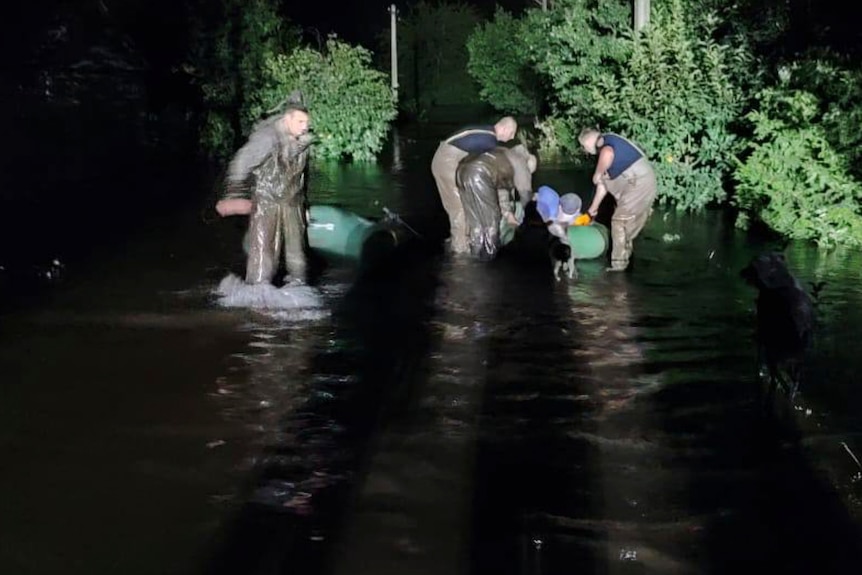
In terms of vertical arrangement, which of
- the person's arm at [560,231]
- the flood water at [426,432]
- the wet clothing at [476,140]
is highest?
the wet clothing at [476,140]

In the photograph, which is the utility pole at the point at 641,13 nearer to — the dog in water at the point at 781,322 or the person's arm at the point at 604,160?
the person's arm at the point at 604,160

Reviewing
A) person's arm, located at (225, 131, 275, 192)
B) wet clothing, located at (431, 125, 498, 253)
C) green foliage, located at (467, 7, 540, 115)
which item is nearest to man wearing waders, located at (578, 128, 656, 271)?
wet clothing, located at (431, 125, 498, 253)

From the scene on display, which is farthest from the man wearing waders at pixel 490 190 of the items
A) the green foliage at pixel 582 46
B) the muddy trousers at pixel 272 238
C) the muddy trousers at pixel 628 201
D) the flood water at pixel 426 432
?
the green foliage at pixel 582 46

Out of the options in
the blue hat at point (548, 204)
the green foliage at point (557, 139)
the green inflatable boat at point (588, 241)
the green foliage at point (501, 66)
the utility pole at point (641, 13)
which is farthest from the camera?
the green foliage at point (501, 66)

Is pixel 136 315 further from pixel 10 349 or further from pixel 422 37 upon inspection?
pixel 422 37

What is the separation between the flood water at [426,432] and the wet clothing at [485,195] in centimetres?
114

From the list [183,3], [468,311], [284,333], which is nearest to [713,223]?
[468,311]

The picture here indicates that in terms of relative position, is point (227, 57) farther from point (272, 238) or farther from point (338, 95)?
point (272, 238)

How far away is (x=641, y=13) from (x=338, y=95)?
8706 millimetres

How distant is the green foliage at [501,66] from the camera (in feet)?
124

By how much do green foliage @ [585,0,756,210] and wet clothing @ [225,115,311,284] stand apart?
678cm

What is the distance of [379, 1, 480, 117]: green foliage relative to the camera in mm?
50938

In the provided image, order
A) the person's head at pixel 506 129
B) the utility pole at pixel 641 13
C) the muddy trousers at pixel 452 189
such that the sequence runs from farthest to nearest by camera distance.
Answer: the utility pole at pixel 641 13, the muddy trousers at pixel 452 189, the person's head at pixel 506 129

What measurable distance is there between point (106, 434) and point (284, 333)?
260cm
